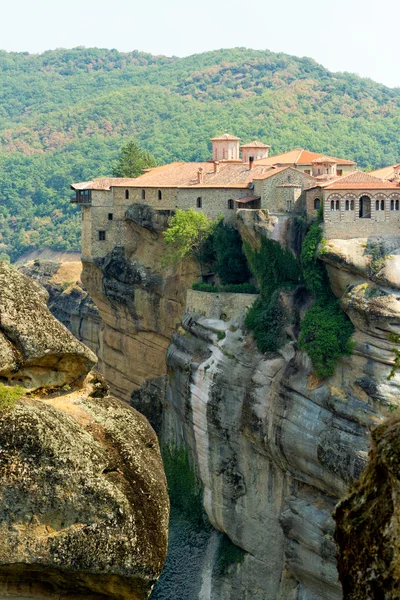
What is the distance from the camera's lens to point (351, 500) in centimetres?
1117

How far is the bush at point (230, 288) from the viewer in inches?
2074

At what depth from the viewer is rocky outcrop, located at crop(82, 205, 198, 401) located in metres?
58.3

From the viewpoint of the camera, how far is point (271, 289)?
166 feet

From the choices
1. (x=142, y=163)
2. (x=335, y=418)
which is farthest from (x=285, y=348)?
(x=142, y=163)

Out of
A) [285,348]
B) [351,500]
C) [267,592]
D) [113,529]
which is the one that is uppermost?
[351,500]

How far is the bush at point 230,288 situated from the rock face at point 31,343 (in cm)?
3795

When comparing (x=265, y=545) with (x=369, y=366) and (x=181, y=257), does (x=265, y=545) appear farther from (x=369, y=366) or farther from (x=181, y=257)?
(x=181, y=257)

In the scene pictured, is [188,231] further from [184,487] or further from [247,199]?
[184,487]

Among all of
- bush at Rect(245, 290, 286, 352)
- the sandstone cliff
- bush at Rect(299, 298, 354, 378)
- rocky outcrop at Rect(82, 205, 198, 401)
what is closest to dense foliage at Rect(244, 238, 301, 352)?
bush at Rect(245, 290, 286, 352)

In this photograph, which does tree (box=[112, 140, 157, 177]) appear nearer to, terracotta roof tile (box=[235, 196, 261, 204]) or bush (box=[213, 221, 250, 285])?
bush (box=[213, 221, 250, 285])

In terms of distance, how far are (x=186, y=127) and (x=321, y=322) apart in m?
93.8

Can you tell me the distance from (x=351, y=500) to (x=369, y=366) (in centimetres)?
3329

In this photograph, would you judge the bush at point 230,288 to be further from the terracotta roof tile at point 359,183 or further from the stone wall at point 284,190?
the terracotta roof tile at point 359,183

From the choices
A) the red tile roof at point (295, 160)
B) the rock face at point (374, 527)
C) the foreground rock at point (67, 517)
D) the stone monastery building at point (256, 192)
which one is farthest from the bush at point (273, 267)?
the rock face at point (374, 527)
